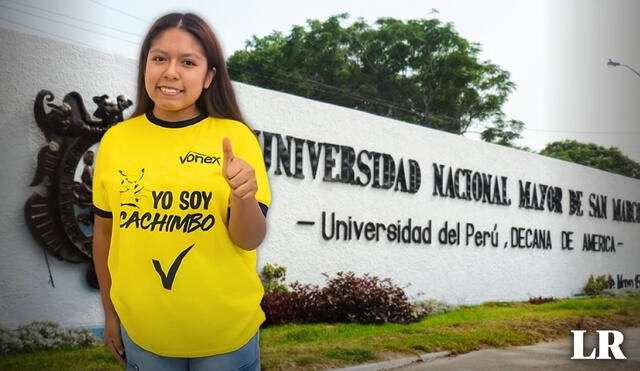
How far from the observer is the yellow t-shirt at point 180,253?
1587 mm

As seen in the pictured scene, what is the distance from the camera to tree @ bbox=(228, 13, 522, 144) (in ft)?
89.6

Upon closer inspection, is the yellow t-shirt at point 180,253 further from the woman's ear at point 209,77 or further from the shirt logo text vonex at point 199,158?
the woman's ear at point 209,77

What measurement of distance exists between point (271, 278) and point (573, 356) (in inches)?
138

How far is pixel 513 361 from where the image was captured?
6699mm

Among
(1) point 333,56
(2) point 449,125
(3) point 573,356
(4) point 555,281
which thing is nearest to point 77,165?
(3) point 573,356

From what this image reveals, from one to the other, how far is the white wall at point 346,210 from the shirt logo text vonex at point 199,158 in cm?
69

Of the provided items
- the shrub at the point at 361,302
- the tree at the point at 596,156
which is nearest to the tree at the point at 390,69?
the tree at the point at 596,156

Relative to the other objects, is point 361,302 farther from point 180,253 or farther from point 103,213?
point 180,253

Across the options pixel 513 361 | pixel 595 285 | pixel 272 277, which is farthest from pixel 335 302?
pixel 595 285

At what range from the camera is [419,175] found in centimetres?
1105

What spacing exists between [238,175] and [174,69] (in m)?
0.35

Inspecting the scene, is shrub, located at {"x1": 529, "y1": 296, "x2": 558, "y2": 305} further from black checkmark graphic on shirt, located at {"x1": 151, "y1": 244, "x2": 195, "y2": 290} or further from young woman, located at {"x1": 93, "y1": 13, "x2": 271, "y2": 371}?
black checkmark graphic on shirt, located at {"x1": 151, "y1": 244, "x2": 195, "y2": 290}

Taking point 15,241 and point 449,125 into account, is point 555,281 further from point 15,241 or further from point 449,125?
point 449,125

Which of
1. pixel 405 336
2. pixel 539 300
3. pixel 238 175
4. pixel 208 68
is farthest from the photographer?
pixel 539 300
